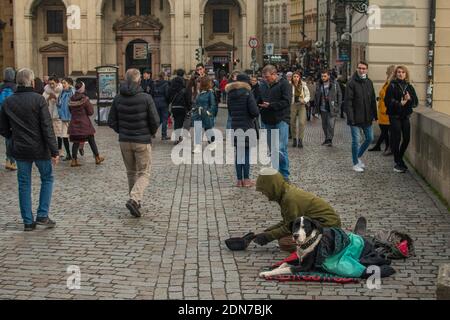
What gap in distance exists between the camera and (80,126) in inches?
680

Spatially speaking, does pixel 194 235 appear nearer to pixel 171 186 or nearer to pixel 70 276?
pixel 70 276

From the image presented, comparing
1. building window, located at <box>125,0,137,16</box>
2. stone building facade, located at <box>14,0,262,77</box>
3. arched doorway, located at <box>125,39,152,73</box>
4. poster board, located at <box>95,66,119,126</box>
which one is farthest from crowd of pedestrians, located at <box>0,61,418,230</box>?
building window, located at <box>125,0,137,16</box>

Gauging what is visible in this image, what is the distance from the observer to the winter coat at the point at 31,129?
10.4 metres

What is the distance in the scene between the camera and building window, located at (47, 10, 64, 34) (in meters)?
71.2

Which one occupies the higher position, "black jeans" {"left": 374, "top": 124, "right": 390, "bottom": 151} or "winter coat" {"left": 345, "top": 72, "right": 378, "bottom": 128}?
"winter coat" {"left": 345, "top": 72, "right": 378, "bottom": 128}

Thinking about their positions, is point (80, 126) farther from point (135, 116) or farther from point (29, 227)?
point (29, 227)

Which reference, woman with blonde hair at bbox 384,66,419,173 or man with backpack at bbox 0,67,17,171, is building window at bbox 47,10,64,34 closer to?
man with backpack at bbox 0,67,17,171

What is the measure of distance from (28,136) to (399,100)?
723cm

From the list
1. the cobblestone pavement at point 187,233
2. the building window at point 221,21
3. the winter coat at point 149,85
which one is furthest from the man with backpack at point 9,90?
the building window at point 221,21

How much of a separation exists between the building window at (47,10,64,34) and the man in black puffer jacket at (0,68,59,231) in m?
62.5

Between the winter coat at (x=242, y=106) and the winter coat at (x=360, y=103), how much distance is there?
90.9 inches

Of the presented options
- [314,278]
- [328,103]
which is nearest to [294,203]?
[314,278]

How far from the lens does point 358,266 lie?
311 inches

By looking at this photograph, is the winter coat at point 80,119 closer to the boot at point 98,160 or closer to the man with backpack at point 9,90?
the boot at point 98,160
